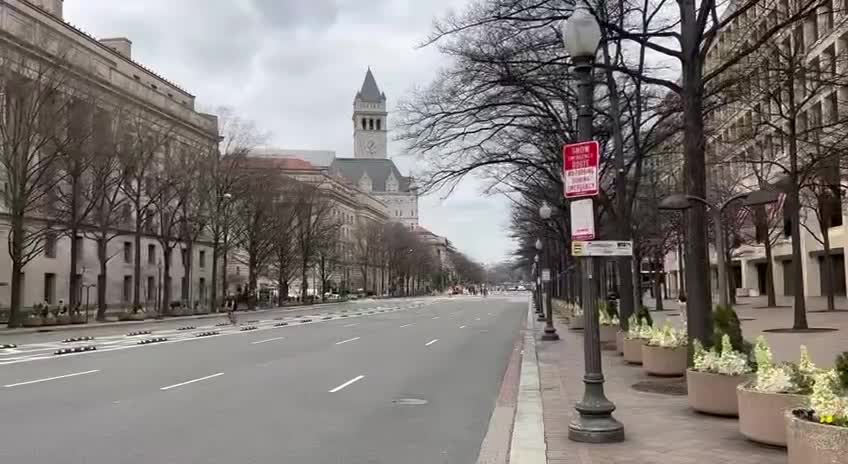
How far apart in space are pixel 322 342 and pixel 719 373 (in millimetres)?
17933

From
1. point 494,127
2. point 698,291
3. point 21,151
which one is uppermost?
point 21,151

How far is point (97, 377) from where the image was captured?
49.5 feet

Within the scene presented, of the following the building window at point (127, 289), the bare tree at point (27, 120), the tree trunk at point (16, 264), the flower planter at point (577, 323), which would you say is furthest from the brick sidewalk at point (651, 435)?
the building window at point (127, 289)

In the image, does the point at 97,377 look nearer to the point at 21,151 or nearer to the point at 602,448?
the point at 602,448

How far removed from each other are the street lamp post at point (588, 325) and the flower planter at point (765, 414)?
134 centimetres

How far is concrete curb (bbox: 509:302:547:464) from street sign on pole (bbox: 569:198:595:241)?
7.85 ft

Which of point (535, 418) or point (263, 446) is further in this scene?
point (535, 418)

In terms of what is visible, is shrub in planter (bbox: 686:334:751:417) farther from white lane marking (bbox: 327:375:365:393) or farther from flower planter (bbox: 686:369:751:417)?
white lane marking (bbox: 327:375:365:393)

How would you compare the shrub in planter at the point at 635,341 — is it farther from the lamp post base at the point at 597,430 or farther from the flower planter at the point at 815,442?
the flower planter at the point at 815,442

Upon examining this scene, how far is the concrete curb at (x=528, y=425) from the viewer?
7.55m

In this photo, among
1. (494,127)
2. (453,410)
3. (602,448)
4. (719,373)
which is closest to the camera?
(602,448)

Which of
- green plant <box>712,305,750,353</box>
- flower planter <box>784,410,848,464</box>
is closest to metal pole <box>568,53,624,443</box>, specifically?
green plant <box>712,305,750,353</box>

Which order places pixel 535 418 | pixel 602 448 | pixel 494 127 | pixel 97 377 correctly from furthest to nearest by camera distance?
pixel 494 127 → pixel 97 377 → pixel 535 418 → pixel 602 448

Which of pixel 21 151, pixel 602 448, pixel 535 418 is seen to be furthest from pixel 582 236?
pixel 21 151
